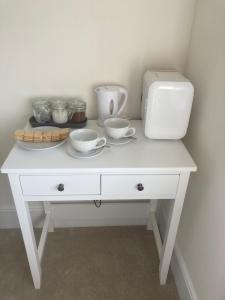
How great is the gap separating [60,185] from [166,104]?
55 centimetres

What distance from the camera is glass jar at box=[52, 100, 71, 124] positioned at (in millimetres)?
1235

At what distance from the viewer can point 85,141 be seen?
1055 millimetres

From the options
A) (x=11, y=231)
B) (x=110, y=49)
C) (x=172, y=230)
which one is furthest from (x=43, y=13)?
(x=11, y=231)

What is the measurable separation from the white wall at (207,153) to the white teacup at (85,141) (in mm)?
441

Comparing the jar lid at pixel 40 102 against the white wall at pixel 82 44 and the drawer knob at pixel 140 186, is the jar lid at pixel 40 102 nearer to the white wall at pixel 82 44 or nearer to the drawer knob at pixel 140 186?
the white wall at pixel 82 44

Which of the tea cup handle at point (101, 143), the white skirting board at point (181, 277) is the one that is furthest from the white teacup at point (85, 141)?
the white skirting board at point (181, 277)

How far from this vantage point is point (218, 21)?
992 millimetres

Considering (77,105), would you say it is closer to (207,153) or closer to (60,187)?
(60,187)

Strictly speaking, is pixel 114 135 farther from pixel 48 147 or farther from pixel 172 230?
pixel 172 230

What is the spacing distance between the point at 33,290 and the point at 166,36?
143 centimetres

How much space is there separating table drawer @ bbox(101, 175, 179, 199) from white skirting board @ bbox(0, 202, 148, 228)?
0.60 metres


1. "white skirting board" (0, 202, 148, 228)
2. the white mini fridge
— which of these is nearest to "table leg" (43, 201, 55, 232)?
"white skirting board" (0, 202, 148, 228)

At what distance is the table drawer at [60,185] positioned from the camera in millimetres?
1027

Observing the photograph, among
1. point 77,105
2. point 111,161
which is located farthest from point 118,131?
point 77,105
